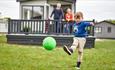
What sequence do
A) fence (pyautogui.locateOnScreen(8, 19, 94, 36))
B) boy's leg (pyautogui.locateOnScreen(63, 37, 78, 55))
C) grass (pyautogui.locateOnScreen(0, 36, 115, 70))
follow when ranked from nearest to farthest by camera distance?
boy's leg (pyautogui.locateOnScreen(63, 37, 78, 55)), grass (pyautogui.locateOnScreen(0, 36, 115, 70)), fence (pyautogui.locateOnScreen(8, 19, 94, 36))

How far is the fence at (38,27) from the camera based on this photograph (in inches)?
771

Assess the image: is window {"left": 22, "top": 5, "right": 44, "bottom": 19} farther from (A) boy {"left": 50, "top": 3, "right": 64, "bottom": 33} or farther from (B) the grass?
(B) the grass

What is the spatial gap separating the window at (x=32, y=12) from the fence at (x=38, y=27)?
5.73 m

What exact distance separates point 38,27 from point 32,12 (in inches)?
247

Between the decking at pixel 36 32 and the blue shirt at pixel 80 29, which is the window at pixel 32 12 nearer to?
the decking at pixel 36 32

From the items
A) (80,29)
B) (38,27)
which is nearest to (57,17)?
(38,27)

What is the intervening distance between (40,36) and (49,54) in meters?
A: 4.71

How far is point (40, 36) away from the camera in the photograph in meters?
19.5

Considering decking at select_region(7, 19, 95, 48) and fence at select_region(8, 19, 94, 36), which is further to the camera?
fence at select_region(8, 19, 94, 36)

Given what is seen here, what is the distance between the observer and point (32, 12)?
26.0m

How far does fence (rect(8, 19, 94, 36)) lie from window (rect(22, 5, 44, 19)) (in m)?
5.73

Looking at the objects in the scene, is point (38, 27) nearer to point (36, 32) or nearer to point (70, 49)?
point (36, 32)

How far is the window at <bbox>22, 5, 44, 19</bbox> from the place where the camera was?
2578 cm

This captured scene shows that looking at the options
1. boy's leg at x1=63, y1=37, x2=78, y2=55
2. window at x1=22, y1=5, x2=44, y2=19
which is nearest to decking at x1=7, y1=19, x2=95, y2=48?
window at x1=22, y1=5, x2=44, y2=19
